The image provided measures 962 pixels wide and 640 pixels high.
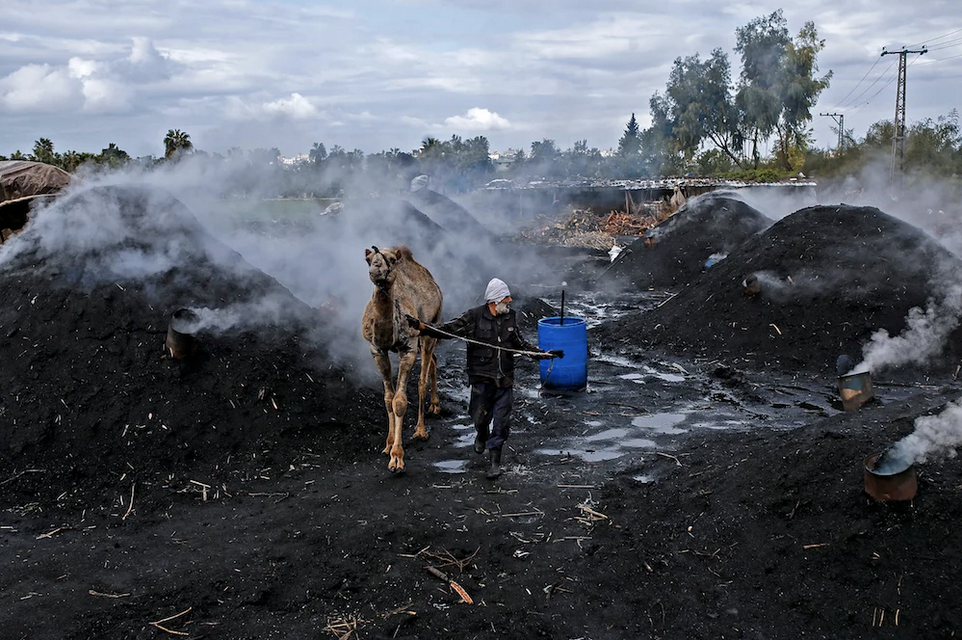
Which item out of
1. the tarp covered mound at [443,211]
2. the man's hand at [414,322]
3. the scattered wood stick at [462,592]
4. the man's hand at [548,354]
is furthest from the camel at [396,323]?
the tarp covered mound at [443,211]

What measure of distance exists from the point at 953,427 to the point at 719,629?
2.63m

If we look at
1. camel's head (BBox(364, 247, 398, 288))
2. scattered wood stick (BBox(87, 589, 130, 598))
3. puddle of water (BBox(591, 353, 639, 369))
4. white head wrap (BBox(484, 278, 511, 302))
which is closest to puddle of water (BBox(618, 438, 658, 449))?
white head wrap (BBox(484, 278, 511, 302))

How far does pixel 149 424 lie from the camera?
24.8 ft

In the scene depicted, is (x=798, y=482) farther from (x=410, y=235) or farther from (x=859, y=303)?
(x=410, y=235)

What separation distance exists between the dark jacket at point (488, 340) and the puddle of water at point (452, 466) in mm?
1024

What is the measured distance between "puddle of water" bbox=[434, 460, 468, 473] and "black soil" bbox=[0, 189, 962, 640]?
0.35 ft

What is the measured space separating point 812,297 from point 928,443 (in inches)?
322

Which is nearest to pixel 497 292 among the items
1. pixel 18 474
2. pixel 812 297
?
pixel 18 474

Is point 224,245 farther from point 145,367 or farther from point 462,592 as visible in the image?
point 462,592

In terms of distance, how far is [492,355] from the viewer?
293 inches

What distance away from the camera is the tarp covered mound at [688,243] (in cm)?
2208

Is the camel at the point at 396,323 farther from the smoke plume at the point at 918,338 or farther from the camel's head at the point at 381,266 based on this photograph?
the smoke plume at the point at 918,338

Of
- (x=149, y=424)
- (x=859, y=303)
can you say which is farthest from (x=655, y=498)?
(x=859, y=303)

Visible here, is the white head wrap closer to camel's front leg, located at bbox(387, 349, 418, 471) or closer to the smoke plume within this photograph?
camel's front leg, located at bbox(387, 349, 418, 471)
